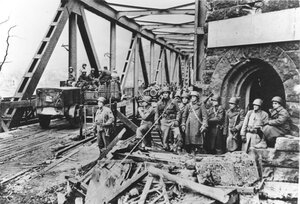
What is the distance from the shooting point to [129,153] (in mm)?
6371

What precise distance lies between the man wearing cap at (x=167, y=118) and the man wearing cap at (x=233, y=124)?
→ 1175 mm

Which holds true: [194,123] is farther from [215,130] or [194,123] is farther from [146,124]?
[146,124]

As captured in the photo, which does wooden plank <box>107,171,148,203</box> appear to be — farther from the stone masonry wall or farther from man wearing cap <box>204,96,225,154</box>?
the stone masonry wall

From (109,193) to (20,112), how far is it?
694cm

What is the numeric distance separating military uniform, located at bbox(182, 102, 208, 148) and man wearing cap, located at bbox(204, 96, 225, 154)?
23cm

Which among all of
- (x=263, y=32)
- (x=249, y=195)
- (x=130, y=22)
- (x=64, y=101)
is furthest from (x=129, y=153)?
(x=130, y=22)

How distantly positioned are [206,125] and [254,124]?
1.11 m

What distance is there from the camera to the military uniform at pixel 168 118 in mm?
7301

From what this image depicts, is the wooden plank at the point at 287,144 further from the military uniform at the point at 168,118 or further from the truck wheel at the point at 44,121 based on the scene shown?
the truck wheel at the point at 44,121

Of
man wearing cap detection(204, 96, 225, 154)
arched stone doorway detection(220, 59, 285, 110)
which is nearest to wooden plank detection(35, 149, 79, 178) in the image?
man wearing cap detection(204, 96, 225, 154)

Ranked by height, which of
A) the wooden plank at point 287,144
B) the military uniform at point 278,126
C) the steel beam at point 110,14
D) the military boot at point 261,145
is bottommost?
the military boot at point 261,145

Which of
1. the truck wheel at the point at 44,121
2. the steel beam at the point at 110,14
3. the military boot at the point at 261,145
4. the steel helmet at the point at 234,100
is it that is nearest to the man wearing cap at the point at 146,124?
the steel helmet at the point at 234,100

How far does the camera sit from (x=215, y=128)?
23.1ft

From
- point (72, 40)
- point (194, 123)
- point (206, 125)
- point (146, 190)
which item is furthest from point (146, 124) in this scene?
point (72, 40)
